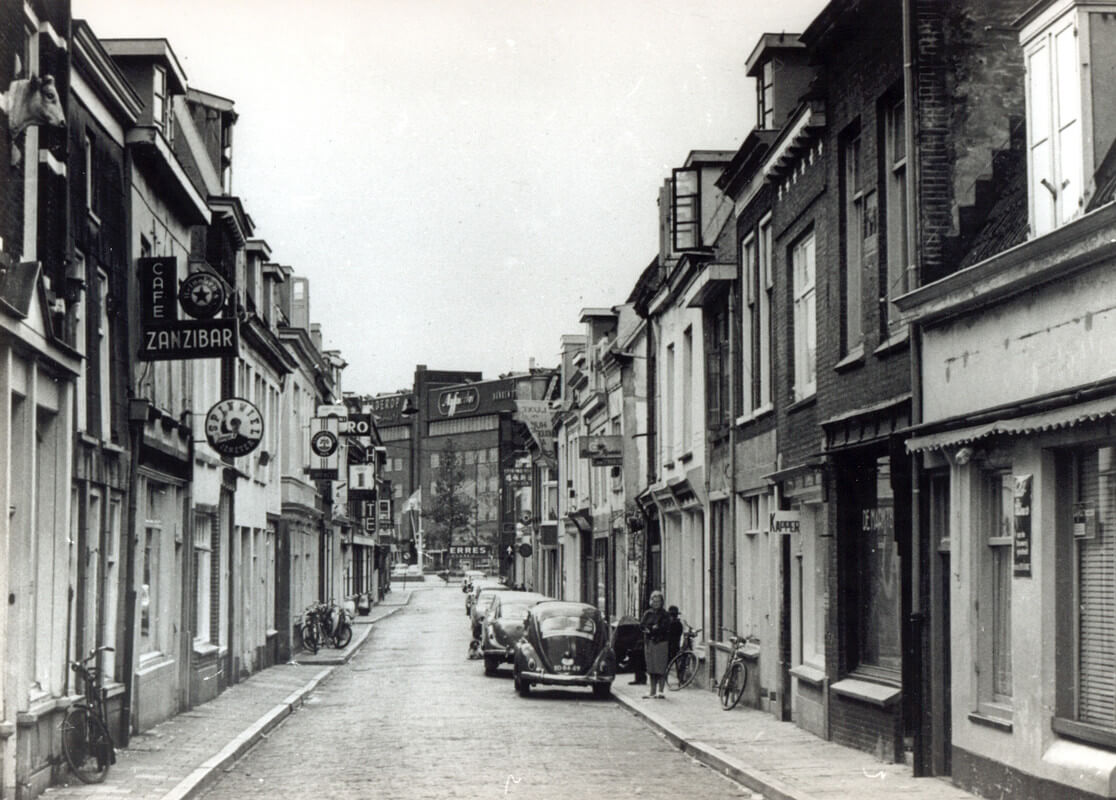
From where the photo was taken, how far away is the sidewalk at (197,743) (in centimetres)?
1484

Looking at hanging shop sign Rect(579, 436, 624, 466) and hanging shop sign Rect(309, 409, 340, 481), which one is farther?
hanging shop sign Rect(579, 436, 624, 466)

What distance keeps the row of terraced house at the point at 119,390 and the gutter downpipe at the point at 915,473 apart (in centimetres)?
766

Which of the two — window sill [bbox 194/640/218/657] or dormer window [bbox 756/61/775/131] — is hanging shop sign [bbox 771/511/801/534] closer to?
dormer window [bbox 756/61/775/131]

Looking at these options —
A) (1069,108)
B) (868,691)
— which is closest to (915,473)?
(868,691)

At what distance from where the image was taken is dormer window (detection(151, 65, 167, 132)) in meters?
22.1

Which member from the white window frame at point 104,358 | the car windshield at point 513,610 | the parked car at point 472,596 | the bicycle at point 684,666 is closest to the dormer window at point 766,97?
the bicycle at point 684,666

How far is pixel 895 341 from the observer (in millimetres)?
16250

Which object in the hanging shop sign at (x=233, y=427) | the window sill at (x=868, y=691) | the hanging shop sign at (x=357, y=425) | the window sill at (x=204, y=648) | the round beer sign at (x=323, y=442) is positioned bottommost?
the window sill at (x=204, y=648)

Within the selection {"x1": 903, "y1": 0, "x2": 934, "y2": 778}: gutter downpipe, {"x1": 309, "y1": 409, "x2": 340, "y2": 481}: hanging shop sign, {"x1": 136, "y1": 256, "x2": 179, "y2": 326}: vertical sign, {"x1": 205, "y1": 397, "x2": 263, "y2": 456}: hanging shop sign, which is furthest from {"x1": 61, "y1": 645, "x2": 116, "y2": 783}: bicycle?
{"x1": 309, "y1": 409, "x2": 340, "y2": 481}: hanging shop sign

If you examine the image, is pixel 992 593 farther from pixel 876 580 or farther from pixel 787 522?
pixel 787 522

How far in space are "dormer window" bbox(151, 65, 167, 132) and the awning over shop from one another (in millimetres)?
11828

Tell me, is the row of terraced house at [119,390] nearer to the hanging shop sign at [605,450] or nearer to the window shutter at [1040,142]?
the window shutter at [1040,142]

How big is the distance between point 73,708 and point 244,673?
16483mm

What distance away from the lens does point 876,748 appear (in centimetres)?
1706
